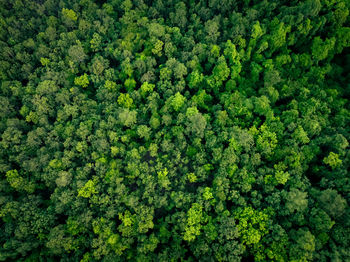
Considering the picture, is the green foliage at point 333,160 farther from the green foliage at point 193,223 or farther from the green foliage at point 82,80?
the green foliage at point 82,80

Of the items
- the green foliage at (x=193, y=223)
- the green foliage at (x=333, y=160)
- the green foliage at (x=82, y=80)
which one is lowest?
the green foliage at (x=193, y=223)

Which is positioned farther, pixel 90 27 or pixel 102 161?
pixel 90 27

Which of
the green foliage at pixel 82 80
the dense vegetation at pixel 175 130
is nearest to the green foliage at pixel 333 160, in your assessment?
the dense vegetation at pixel 175 130

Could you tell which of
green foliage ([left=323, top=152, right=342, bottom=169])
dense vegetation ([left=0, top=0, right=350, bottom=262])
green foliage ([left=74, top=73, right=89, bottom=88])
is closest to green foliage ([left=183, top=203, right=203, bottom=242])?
dense vegetation ([left=0, top=0, right=350, bottom=262])

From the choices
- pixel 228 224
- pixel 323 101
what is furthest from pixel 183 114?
pixel 323 101

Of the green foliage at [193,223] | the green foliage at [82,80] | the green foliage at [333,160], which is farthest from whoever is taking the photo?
the green foliage at [82,80]

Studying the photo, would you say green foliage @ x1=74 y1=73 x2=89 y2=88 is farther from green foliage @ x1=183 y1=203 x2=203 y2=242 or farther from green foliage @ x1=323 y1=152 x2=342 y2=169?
green foliage @ x1=323 y1=152 x2=342 y2=169

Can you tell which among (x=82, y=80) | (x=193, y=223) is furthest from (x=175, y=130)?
(x=82, y=80)

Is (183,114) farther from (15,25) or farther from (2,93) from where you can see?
(15,25)
